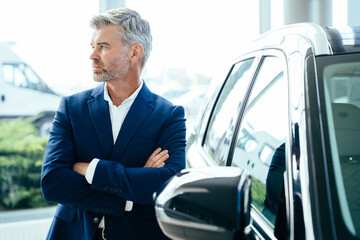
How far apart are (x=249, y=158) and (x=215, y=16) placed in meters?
2.54

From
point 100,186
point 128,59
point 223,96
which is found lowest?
point 100,186

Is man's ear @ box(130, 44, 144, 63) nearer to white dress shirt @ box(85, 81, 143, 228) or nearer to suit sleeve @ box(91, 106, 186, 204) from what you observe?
white dress shirt @ box(85, 81, 143, 228)

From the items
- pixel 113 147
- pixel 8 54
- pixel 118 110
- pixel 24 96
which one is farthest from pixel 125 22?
pixel 24 96

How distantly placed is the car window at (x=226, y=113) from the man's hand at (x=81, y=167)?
1.67 feet

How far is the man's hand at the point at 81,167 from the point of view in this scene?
1.44m

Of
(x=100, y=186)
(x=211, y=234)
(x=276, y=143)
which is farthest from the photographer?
(x=100, y=186)

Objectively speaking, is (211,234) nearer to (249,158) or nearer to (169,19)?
(249,158)

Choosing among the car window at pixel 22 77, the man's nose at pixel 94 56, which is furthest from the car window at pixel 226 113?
the car window at pixel 22 77

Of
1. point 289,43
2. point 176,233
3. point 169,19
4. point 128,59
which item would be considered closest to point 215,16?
point 169,19

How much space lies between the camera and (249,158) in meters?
1.26

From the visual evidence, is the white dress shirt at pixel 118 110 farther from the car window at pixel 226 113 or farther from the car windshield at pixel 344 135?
the car windshield at pixel 344 135

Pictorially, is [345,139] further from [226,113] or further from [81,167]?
[81,167]

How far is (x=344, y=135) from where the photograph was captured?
3.13 feet

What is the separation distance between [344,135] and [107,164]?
809 millimetres
